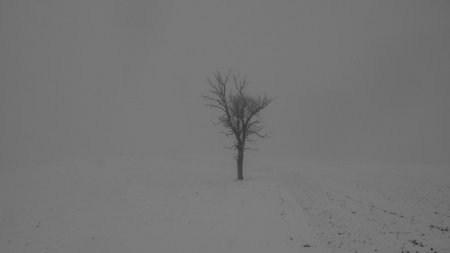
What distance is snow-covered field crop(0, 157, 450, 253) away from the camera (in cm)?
1384

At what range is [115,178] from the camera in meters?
28.4

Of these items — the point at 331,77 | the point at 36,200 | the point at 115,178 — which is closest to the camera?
the point at 36,200

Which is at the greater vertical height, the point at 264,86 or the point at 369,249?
the point at 264,86

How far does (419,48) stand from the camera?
121m

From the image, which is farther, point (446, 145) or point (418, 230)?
point (446, 145)

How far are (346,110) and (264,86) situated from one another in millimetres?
96138

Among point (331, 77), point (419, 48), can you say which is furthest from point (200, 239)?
point (331, 77)

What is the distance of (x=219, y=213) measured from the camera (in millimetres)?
17875

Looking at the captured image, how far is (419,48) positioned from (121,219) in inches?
6026

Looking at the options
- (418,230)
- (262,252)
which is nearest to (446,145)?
(418,230)

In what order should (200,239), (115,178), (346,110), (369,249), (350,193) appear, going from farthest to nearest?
(346,110)
(115,178)
(350,193)
(200,239)
(369,249)

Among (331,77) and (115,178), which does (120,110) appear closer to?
(331,77)

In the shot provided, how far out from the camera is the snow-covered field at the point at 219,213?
545 inches

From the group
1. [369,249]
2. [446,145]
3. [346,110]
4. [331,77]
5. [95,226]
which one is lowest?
[95,226]
